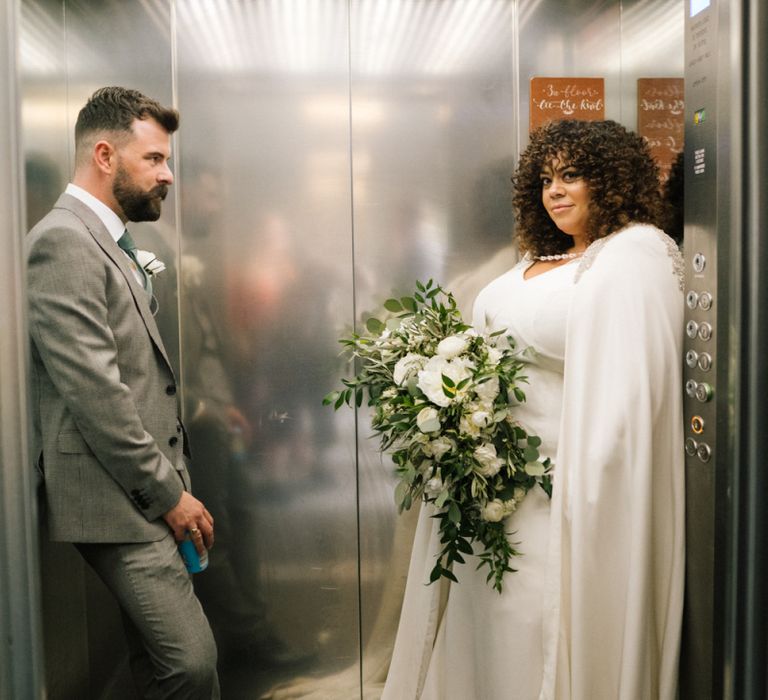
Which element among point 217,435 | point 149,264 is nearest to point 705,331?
point 149,264

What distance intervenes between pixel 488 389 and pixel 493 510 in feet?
1.02

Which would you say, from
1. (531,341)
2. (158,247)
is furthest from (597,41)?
(158,247)

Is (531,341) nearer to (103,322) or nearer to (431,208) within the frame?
(431,208)

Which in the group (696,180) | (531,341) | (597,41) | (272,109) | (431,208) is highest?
(597,41)

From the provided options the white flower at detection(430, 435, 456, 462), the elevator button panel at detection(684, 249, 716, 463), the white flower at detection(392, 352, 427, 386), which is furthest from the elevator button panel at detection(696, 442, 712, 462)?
the white flower at detection(392, 352, 427, 386)

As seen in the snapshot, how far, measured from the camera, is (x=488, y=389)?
163 centimetres

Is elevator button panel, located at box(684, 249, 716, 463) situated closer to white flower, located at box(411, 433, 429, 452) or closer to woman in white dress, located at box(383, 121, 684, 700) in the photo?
woman in white dress, located at box(383, 121, 684, 700)

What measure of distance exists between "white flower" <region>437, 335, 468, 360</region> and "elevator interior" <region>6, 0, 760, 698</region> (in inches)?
29.7

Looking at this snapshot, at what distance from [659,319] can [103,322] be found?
128cm

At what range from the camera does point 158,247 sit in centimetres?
233

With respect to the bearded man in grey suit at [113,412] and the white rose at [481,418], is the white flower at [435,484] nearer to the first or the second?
the white rose at [481,418]

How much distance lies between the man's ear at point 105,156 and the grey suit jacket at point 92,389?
16 cm

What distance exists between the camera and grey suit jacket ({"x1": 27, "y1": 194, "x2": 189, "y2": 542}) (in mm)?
1516

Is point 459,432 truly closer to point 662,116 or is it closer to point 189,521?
point 189,521
